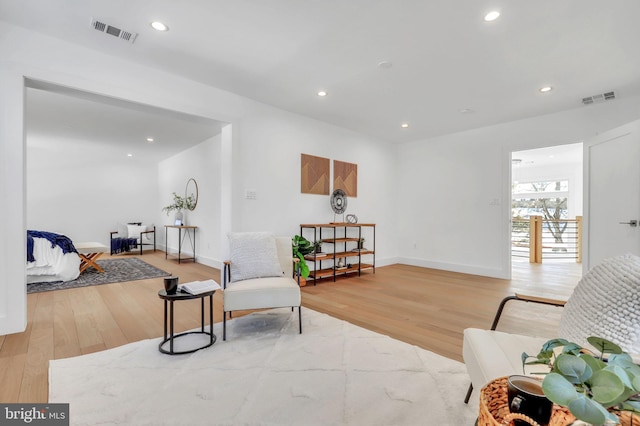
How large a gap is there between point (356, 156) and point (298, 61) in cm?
278

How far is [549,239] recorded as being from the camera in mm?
7883

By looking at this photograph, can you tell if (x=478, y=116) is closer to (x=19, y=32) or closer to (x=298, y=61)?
(x=298, y=61)

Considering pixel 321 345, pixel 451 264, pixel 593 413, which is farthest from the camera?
pixel 451 264

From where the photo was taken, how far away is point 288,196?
15.0 ft

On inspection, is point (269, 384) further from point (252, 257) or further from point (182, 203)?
point (182, 203)

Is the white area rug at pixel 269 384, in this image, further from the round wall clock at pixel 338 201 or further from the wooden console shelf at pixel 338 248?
the round wall clock at pixel 338 201

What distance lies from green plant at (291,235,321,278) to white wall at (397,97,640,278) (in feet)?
8.66

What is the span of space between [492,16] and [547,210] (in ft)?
31.5

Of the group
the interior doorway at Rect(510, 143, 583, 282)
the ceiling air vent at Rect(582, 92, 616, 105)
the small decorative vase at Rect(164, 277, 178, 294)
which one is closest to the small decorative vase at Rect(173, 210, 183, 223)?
the small decorative vase at Rect(164, 277, 178, 294)

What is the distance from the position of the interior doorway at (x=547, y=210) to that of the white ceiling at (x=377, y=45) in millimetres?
3056

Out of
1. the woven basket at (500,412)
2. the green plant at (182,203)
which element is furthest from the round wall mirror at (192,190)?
the woven basket at (500,412)

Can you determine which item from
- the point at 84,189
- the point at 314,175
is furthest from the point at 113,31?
the point at 84,189

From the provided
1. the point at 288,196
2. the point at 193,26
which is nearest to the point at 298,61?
the point at 193,26

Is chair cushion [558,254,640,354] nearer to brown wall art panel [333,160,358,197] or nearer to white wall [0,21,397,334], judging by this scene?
white wall [0,21,397,334]
